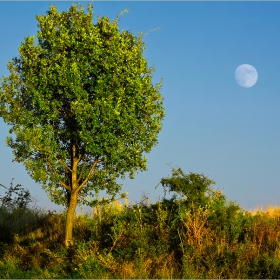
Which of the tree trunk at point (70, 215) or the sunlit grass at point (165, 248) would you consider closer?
the sunlit grass at point (165, 248)

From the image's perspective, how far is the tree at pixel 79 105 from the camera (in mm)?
21594

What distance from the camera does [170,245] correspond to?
19.6 metres

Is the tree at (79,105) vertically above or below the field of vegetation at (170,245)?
above

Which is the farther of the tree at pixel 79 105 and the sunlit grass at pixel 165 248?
the tree at pixel 79 105

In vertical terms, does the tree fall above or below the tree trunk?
above

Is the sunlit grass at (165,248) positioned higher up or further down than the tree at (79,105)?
further down

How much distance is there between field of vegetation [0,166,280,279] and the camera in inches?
696

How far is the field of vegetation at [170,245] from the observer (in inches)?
696

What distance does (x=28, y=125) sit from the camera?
2272 cm

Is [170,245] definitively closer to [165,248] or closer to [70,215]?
[165,248]

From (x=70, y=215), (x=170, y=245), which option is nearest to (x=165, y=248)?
(x=170, y=245)

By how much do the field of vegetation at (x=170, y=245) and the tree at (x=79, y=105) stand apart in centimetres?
192

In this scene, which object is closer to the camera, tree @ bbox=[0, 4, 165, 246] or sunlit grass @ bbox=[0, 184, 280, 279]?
sunlit grass @ bbox=[0, 184, 280, 279]

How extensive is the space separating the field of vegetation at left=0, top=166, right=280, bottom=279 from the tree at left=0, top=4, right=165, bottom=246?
1921 mm
